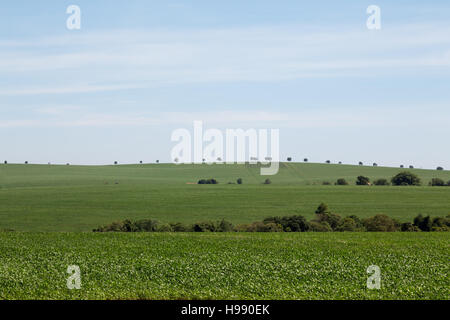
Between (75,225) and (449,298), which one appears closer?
(449,298)

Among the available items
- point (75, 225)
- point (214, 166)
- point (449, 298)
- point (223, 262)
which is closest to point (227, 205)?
point (75, 225)

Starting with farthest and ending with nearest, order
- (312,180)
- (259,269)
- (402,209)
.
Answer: (312,180) → (402,209) → (259,269)

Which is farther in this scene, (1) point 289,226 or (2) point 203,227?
(1) point 289,226

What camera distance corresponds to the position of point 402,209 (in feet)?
288

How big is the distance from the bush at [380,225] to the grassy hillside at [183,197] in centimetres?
2506

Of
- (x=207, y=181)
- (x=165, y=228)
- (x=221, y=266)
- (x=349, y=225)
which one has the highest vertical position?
(x=207, y=181)

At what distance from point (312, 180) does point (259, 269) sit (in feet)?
373

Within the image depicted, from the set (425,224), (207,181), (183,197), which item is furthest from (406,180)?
(425,224)

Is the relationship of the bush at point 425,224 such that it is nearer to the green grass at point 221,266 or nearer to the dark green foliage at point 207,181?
the green grass at point 221,266

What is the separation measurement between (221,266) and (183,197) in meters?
79.7

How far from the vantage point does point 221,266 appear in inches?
939

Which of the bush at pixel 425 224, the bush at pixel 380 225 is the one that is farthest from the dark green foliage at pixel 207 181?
the bush at pixel 380 225

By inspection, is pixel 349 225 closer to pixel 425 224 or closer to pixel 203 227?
pixel 425 224

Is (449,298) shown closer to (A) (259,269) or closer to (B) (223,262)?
(A) (259,269)
